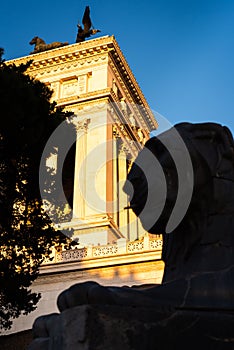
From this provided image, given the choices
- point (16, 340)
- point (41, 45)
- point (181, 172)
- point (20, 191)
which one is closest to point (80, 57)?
point (41, 45)

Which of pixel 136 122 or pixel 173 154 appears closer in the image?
pixel 173 154

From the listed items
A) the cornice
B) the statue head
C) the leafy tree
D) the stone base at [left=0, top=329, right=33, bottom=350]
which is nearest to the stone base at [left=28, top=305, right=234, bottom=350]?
the statue head

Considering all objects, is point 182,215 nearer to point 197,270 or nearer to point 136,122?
point 197,270

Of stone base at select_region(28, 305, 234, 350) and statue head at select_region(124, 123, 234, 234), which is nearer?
stone base at select_region(28, 305, 234, 350)

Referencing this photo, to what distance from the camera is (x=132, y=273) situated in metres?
19.7

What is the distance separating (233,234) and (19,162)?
10093 millimetres

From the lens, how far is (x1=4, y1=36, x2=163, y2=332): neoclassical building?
20875 mm

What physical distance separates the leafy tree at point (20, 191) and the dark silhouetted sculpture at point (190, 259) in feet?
29.5

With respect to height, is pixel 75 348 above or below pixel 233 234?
below

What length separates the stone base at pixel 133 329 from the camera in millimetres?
2523

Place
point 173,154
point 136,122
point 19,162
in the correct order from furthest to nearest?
point 136,122 → point 19,162 → point 173,154

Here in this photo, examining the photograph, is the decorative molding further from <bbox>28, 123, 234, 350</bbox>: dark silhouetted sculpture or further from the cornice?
<bbox>28, 123, 234, 350</bbox>: dark silhouetted sculpture

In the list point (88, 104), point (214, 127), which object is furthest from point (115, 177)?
point (214, 127)

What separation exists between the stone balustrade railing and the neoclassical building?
0.14 feet
